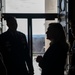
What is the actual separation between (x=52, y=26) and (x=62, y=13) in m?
1.95

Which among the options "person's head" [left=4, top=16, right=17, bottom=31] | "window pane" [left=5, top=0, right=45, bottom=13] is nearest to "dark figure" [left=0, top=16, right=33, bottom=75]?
"person's head" [left=4, top=16, right=17, bottom=31]

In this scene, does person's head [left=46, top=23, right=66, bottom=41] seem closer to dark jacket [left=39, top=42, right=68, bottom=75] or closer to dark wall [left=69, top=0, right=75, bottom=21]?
dark jacket [left=39, top=42, right=68, bottom=75]

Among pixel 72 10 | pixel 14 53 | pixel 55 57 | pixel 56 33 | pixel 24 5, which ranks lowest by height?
pixel 14 53

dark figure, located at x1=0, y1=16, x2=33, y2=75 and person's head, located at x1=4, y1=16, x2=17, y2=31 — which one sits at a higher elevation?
person's head, located at x1=4, y1=16, x2=17, y2=31

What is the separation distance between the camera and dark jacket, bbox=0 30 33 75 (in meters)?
3.44

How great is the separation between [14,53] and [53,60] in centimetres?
96

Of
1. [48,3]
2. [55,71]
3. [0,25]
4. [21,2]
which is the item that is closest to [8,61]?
[55,71]

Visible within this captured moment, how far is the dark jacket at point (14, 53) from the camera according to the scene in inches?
135

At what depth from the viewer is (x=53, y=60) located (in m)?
2.67

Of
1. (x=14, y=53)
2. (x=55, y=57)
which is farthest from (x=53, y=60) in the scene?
(x=14, y=53)

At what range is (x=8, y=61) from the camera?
348cm

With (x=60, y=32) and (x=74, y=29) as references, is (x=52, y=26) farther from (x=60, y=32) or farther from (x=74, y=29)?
(x=74, y=29)

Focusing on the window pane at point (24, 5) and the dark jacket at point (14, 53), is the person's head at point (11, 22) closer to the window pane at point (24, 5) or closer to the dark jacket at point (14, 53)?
the dark jacket at point (14, 53)

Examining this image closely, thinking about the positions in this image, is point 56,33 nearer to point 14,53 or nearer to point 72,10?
point 14,53
